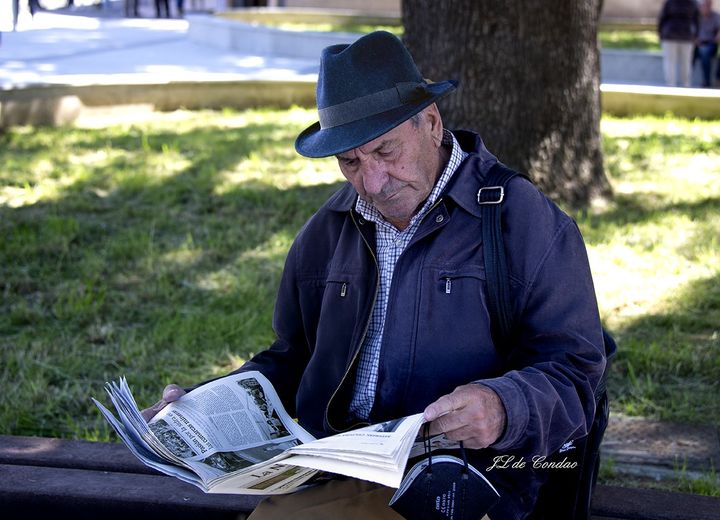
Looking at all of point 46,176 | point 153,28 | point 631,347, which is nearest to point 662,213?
point 631,347

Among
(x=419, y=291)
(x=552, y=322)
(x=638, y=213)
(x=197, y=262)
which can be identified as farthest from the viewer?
(x=638, y=213)

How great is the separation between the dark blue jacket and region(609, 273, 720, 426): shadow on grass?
1825 millimetres

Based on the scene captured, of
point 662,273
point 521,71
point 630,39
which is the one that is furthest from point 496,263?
point 630,39

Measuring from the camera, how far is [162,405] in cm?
254

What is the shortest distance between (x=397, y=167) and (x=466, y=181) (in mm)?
168

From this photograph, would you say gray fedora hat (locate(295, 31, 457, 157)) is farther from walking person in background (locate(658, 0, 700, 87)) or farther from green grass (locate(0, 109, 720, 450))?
walking person in background (locate(658, 0, 700, 87))

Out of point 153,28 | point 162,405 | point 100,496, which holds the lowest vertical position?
point 153,28

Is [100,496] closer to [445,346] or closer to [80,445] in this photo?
[80,445]

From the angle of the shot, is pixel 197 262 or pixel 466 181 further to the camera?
pixel 197 262

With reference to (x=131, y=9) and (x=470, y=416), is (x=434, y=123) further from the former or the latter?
(x=131, y=9)

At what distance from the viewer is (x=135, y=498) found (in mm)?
2961

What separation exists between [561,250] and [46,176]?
19.6ft

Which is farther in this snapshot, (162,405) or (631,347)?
(631,347)

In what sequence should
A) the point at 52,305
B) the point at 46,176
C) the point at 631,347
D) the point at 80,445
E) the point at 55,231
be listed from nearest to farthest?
the point at 80,445 < the point at 631,347 < the point at 52,305 < the point at 55,231 < the point at 46,176
